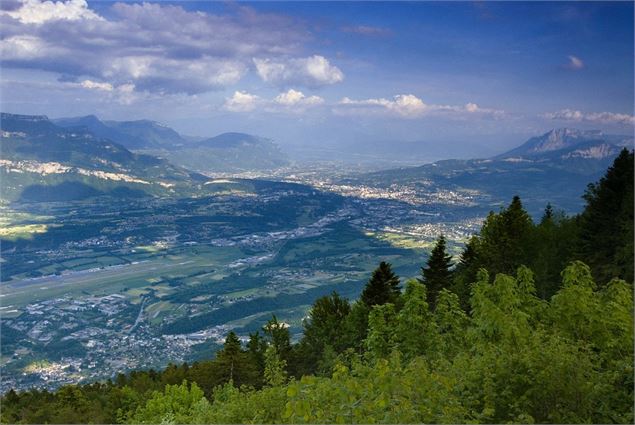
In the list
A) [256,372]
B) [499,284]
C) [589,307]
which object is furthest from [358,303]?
[589,307]

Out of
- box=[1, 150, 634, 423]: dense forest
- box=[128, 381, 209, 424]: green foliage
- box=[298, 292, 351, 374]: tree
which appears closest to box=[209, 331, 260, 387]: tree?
box=[1, 150, 634, 423]: dense forest

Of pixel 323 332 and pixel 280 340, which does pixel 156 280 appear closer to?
pixel 280 340

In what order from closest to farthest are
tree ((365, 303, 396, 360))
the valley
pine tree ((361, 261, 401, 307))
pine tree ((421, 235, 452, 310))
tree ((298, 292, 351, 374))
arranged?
tree ((365, 303, 396, 360)) < pine tree ((361, 261, 401, 307)) < tree ((298, 292, 351, 374)) < pine tree ((421, 235, 452, 310)) < the valley

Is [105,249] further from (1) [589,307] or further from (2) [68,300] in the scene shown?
(1) [589,307]

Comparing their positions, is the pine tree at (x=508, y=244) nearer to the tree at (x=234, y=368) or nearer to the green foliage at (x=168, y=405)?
the tree at (x=234, y=368)

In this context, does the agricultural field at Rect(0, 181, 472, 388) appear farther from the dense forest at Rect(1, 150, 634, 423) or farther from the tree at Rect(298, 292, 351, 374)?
the dense forest at Rect(1, 150, 634, 423)

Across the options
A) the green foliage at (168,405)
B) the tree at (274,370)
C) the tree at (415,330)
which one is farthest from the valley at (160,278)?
the tree at (415,330)
